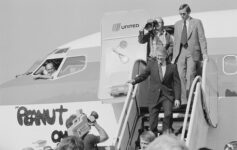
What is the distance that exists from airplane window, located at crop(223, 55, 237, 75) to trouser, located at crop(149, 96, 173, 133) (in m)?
2.45

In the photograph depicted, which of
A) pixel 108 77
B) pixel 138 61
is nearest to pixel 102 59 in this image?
pixel 108 77

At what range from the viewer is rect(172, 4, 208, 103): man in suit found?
31.9 feet

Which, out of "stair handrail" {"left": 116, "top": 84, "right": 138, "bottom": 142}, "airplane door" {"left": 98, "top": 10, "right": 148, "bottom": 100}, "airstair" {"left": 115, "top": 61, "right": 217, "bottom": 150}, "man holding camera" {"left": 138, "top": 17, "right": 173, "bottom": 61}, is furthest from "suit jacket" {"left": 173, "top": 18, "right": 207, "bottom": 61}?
"stair handrail" {"left": 116, "top": 84, "right": 138, "bottom": 142}

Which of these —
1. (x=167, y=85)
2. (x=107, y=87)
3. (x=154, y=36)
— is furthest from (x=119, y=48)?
(x=167, y=85)

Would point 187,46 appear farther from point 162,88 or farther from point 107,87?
point 107,87

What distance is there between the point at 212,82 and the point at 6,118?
189 inches

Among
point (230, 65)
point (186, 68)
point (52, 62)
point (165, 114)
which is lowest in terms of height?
point (165, 114)

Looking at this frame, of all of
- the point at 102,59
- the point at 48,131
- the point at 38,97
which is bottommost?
the point at 48,131

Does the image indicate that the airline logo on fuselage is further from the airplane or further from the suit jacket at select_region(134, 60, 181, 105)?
the suit jacket at select_region(134, 60, 181, 105)

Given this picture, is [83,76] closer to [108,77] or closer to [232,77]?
[108,77]

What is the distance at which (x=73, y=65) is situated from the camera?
38.9 feet

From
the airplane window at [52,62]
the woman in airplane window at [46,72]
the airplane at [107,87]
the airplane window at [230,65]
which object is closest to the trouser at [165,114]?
the airplane at [107,87]

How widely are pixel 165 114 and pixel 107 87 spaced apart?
2.22 meters

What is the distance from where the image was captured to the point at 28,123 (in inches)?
446
